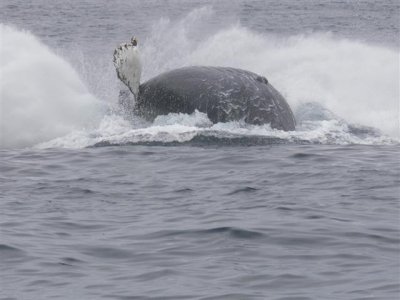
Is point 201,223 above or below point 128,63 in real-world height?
below

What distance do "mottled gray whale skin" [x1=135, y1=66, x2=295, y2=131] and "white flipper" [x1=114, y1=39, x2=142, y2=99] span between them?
353 mm

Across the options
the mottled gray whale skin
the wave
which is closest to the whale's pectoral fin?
the mottled gray whale skin

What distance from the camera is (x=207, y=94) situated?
59.6 ft

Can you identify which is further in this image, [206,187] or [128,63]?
[128,63]

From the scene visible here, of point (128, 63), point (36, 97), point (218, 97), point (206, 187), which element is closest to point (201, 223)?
point (206, 187)

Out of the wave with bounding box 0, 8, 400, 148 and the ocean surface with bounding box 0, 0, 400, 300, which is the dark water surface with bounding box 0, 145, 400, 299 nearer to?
the ocean surface with bounding box 0, 0, 400, 300

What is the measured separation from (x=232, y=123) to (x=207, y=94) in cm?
71

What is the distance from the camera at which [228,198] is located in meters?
13.4

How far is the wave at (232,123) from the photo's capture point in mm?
18016

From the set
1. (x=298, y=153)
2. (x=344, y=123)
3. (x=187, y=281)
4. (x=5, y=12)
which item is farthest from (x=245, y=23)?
(x=187, y=281)

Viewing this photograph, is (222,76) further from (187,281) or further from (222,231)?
(187,281)

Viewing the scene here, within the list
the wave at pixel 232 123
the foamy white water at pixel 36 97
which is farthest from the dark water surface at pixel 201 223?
the foamy white water at pixel 36 97

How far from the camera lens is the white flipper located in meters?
18.7

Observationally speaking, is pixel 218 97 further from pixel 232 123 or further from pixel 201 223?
pixel 201 223
